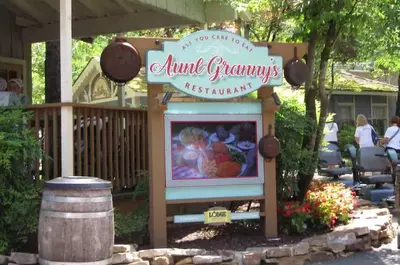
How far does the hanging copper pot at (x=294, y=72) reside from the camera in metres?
6.42

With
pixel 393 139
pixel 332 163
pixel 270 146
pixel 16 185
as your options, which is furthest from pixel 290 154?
pixel 332 163

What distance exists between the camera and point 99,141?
22.6 ft

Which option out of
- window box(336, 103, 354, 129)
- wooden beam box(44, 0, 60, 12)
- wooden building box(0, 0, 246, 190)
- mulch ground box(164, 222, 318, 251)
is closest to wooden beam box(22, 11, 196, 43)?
wooden building box(0, 0, 246, 190)

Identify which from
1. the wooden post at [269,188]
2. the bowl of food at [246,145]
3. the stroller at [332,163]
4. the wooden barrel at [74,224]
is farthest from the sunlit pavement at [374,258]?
the stroller at [332,163]

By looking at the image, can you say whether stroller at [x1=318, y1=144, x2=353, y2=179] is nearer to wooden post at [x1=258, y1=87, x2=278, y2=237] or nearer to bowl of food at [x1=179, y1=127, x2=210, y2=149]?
wooden post at [x1=258, y1=87, x2=278, y2=237]

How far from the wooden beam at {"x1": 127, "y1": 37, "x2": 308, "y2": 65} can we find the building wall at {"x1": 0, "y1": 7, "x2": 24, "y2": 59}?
4546mm

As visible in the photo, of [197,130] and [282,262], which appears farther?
[197,130]

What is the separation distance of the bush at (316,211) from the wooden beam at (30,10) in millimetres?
5186

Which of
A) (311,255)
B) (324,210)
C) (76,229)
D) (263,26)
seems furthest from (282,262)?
(263,26)

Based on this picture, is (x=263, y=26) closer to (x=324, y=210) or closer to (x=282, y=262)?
(x=324, y=210)

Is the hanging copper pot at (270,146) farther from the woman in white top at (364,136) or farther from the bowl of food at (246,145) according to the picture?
the woman in white top at (364,136)

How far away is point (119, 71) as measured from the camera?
5.73 m

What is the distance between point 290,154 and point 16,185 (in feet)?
10.5

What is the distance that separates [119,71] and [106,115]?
4.63 ft
